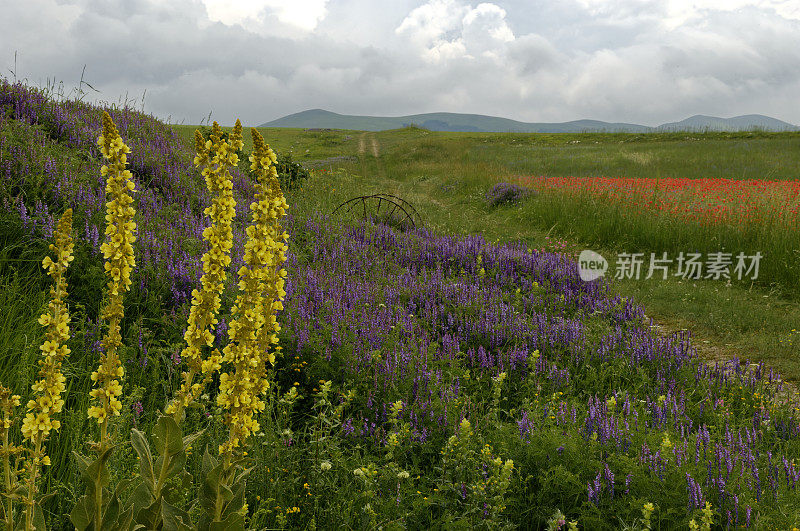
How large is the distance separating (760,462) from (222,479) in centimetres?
358

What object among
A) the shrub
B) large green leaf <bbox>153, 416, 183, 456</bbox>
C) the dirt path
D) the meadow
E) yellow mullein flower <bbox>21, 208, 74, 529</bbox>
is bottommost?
the dirt path

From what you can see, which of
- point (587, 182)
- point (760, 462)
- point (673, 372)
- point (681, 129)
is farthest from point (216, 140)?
point (681, 129)

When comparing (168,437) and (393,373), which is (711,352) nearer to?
(393,373)

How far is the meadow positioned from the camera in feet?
8.61

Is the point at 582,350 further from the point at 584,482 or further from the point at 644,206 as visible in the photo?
the point at 644,206

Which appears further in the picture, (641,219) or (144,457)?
(641,219)

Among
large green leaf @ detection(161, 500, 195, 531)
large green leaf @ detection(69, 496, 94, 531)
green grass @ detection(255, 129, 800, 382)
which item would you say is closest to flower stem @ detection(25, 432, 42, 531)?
large green leaf @ detection(69, 496, 94, 531)

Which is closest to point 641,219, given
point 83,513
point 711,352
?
point 711,352

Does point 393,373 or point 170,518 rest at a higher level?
point 170,518

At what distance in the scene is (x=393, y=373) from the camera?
12.9 ft

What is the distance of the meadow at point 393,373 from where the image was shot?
2.62 metres

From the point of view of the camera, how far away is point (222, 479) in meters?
1.63

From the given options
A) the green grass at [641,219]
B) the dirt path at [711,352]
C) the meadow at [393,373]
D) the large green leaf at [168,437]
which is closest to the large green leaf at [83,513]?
the meadow at [393,373]

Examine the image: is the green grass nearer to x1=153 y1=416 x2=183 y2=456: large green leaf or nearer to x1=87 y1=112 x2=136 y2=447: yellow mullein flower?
x1=153 y1=416 x2=183 y2=456: large green leaf
